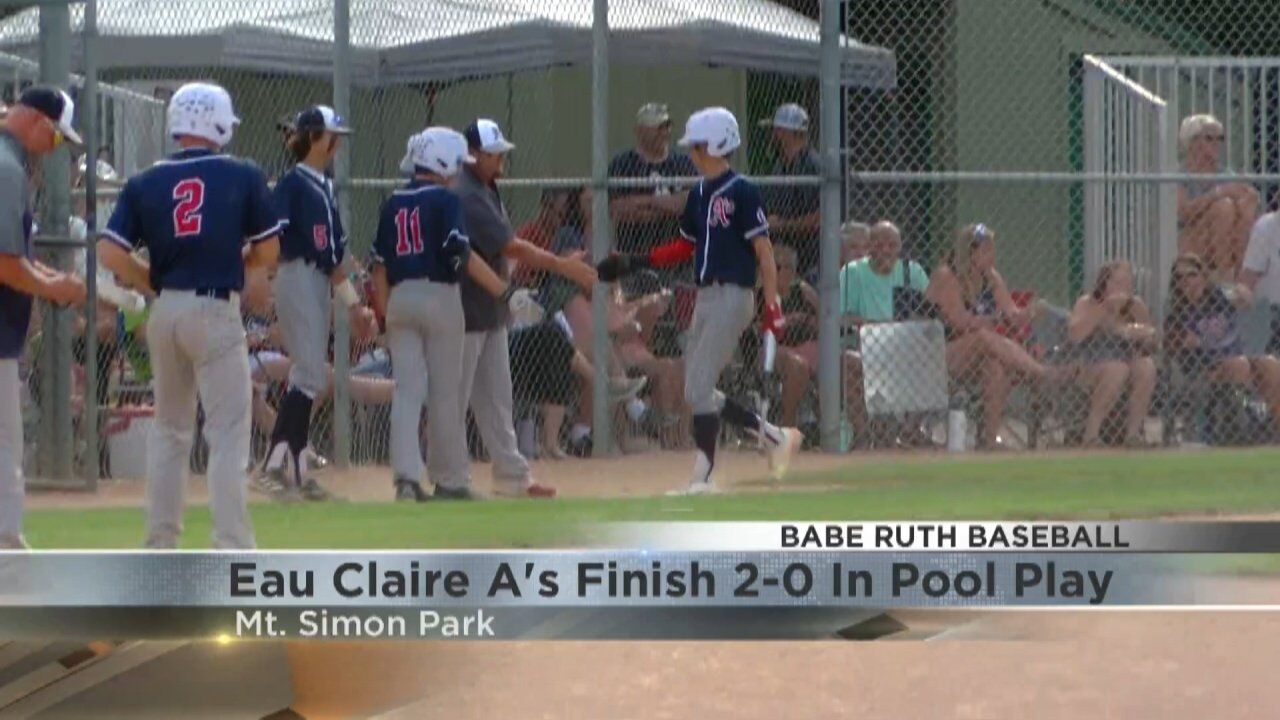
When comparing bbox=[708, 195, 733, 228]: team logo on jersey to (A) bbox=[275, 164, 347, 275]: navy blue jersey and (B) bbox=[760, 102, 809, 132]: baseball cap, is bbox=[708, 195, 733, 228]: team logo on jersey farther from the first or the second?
(B) bbox=[760, 102, 809, 132]: baseball cap

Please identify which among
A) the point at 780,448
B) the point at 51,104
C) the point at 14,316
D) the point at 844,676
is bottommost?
the point at 844,676

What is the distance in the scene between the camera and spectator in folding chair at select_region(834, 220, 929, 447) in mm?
16578

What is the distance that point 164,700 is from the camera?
846cm

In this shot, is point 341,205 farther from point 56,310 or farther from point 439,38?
point 56,310

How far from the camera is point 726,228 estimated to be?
13.5m

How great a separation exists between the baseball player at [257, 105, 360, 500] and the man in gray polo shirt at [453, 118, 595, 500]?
650 millimetres

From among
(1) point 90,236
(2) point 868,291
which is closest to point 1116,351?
(2) point 868,291

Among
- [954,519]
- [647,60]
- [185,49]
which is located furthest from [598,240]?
[954,519]

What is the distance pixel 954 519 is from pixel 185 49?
6955mm

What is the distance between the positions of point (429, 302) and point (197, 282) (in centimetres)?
298

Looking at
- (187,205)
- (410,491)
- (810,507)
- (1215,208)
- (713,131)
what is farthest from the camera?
(1215,208)

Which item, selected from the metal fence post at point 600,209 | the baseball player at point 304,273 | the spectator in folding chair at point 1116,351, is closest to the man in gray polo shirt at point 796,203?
the metal fence post at point 600,209

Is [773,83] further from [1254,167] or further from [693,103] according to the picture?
[1254,167]

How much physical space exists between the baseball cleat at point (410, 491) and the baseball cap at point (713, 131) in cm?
212
